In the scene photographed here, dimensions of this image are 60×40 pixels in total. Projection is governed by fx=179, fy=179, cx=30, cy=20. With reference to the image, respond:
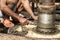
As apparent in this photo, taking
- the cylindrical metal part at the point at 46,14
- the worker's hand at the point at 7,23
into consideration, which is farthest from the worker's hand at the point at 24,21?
the cylindrical metal part at the point at 46,14

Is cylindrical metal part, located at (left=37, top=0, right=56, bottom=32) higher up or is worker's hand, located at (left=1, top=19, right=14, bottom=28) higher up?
cylindrical metal part, located at (left=37, top=0, right=56, bottom=32)

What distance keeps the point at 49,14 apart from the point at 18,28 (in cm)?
35

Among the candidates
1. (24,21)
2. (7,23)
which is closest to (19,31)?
(24,21)

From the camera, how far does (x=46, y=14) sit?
1423 millimetres

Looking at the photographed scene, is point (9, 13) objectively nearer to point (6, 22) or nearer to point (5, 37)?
point (6, 22)

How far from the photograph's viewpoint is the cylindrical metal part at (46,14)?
1404 millimetres

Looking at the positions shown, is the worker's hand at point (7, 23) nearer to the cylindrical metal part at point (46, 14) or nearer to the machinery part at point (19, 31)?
the machinery part at point (19, 31)

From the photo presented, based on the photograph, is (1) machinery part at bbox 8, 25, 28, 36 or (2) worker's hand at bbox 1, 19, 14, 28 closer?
(1) machinery part at bbox 8, 25, 28, 36

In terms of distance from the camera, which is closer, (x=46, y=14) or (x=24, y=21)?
(x=46, y=14)

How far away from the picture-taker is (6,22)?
184 centimetres

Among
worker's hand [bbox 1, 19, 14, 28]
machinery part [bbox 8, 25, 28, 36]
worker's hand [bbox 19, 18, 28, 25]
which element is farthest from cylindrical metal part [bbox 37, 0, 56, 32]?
worker's hand [bbox 1, 19, 14, 28]

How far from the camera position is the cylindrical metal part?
4.61 feet

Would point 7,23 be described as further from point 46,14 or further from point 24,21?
point 46,14

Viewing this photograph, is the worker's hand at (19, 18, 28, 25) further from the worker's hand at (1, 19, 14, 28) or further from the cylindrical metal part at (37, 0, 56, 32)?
the cylindrical metal part at (37, 0, 56, 32)
